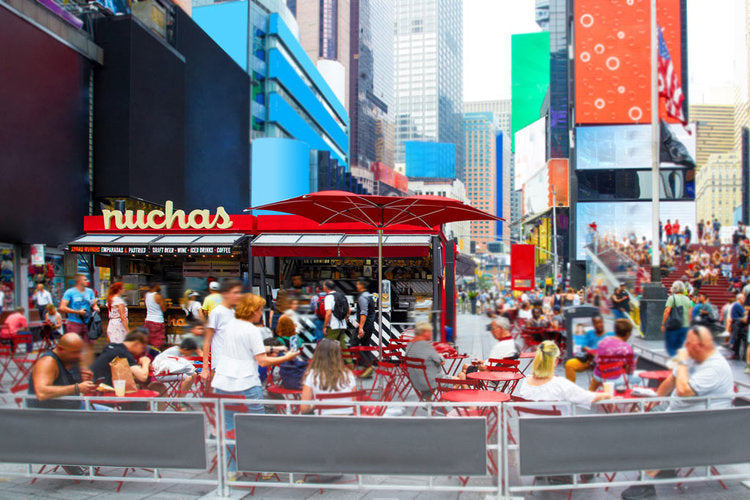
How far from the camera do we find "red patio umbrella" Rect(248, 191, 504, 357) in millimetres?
7355

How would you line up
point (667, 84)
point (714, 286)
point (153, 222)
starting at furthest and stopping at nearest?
point (714, 286) < point (667, 84) < point (153, 222)

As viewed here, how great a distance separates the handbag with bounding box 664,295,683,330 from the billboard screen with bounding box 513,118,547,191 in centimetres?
6229

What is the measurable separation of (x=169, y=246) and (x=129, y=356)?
7.98 metres

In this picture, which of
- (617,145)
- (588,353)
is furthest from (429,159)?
(588,353)

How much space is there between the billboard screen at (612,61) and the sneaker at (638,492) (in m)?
44.9

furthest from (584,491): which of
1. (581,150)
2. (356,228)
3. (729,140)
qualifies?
(729,140)

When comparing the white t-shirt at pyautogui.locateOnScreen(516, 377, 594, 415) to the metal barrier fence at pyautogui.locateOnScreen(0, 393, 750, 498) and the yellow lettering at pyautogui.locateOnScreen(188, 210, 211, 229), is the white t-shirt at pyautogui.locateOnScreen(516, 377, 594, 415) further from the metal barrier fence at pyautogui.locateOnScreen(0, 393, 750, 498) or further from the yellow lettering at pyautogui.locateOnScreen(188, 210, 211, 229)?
the yellow lettering at pyautogui.locateOnScreen(188, 210, 211, 229)

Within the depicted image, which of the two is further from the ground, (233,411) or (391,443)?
(233,411)

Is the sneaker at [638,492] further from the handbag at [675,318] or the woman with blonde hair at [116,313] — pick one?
the woman with blonde hair at [116,313]

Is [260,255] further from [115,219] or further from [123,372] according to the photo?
[123,372]

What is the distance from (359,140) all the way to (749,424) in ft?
504

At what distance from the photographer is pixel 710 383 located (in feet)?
15.8

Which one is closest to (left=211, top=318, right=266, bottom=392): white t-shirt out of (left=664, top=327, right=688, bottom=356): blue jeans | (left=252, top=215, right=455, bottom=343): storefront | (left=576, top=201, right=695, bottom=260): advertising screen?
(left=252, top=215, right=455, bottom=343): storefront

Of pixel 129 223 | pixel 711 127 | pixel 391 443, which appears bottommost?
pixel 391 443
